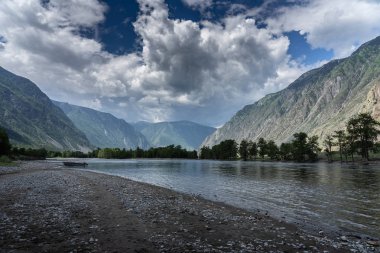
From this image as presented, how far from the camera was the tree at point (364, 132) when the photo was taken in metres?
185

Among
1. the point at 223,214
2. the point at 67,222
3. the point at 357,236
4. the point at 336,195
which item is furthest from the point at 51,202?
the point at 336,195

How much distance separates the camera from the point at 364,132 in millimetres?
186000

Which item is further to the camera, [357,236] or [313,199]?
[313,199]

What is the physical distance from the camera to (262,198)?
43.3 m

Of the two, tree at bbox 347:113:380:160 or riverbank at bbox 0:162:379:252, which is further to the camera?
tree at bbox 347:113:380:160

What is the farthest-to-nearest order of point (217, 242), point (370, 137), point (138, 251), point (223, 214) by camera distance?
1. point (370, 137)
2. point (223, 214)
3. point (217, 242)
4. point (138, 251)

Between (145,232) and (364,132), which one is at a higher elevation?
(364,132)

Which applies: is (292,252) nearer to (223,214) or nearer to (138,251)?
(138,251)

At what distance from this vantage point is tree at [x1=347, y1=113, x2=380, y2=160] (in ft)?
607

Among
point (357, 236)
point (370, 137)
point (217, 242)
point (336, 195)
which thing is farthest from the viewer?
point (370, 137)

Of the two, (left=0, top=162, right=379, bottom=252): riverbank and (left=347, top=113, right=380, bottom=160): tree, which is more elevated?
(left=347, top=113, right=380, bottom=160): tree

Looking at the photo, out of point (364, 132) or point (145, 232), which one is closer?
point (145, 232)

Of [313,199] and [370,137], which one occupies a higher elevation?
[370,137]

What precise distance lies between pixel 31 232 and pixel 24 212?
788 cm
